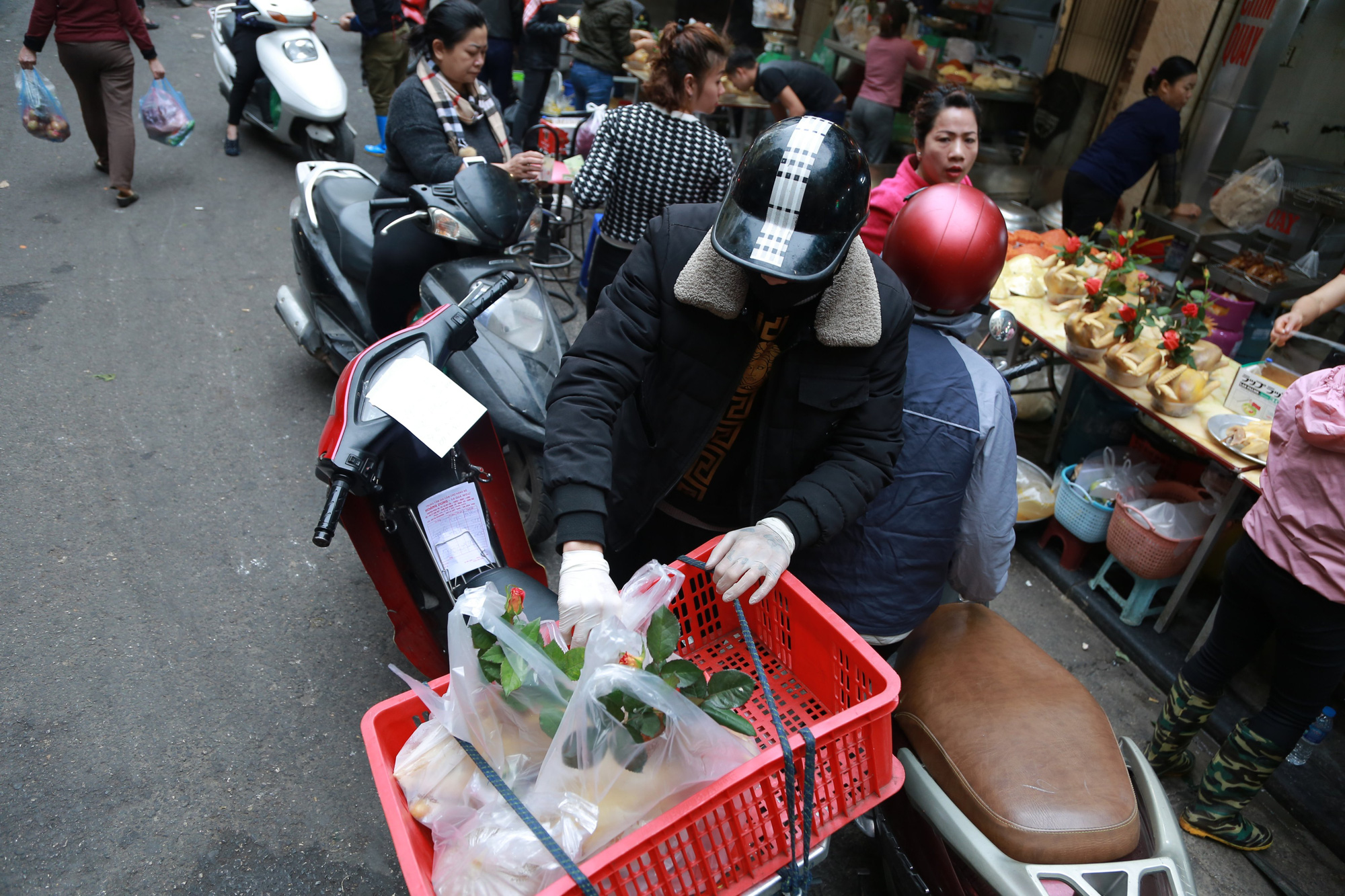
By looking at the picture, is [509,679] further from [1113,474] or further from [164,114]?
[164,114]

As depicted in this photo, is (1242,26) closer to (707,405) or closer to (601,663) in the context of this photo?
(707,405)

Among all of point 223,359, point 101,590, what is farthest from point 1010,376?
point 223,359

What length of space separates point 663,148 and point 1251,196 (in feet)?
13.8

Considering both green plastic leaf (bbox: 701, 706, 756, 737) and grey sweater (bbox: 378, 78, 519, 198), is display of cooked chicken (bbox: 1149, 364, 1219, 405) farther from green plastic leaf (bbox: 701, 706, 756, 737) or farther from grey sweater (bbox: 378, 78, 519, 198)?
grey sweater (bbox: 378, 78, 519, 198)

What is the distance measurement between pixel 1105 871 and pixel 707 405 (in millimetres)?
1207

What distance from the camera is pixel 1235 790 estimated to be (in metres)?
2.56

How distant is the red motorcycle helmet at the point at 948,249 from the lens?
2154 millimetres

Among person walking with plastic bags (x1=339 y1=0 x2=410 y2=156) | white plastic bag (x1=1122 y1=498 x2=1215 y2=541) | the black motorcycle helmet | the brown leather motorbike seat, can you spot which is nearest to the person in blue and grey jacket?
the brown leather motorbike seat

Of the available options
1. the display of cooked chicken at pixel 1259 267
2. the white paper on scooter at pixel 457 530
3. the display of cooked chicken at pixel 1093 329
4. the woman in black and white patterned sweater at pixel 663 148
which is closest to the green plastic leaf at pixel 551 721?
the white paper on scooter at pixel 457 530

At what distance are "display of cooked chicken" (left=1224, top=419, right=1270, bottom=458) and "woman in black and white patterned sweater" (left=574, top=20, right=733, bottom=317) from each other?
7.64 ft

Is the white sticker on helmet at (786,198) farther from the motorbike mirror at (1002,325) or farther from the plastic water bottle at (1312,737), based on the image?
the plastic water bottle at (1312,737)

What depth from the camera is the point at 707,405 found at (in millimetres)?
1845

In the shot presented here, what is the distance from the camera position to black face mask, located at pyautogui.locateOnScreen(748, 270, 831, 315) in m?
1.64

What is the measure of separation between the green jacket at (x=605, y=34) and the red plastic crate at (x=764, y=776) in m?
6.29
